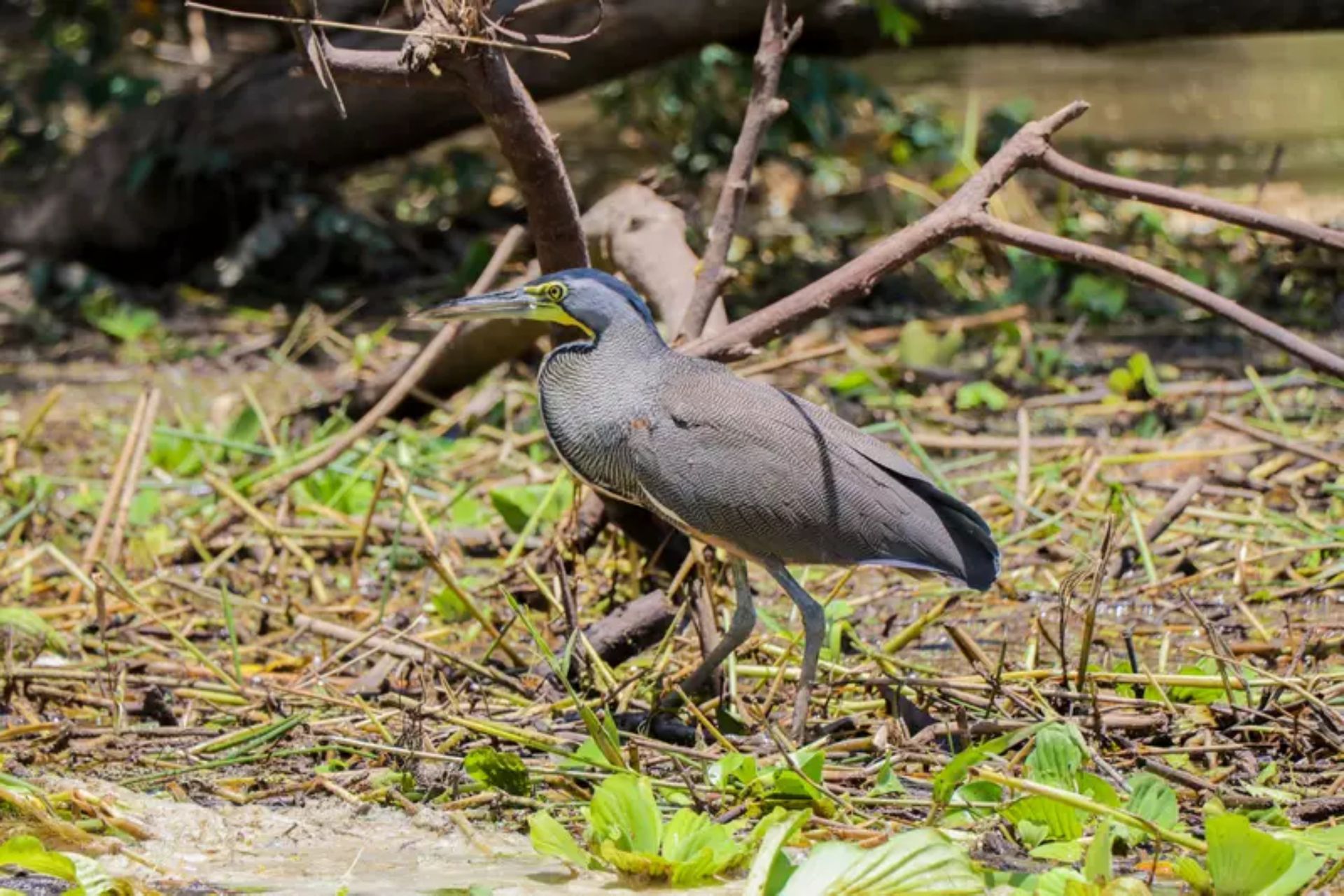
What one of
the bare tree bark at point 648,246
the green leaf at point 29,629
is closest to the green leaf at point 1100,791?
the bare tree bark at point 648,246

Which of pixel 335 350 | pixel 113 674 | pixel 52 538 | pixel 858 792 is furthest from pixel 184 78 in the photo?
pixel 858 792

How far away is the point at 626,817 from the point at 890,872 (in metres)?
0.53

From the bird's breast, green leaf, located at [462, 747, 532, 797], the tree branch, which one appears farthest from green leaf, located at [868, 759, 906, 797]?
the tree branch

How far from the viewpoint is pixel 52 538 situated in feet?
18.2

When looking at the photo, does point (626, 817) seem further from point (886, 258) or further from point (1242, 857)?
point (886, 258)

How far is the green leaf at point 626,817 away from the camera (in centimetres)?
322

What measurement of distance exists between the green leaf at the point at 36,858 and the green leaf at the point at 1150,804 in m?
1.92

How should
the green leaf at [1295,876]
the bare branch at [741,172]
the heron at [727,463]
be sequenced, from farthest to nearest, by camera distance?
the bare branch at [741,172], the heron at [727,463], the green leaf at [1295,876]

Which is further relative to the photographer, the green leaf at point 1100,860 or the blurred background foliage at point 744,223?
the blurred background foliage at point 744,223

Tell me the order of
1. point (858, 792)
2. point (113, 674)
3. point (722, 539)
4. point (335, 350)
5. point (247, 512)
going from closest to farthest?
point (858, 792) → point (722, 539) → point (113, 674) → point (247, 512) → point (335, 350)

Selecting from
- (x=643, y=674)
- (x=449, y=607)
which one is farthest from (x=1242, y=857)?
(x=449, y=607)

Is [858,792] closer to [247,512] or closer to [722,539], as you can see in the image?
[722,539]

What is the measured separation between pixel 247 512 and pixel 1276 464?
330 centimetres

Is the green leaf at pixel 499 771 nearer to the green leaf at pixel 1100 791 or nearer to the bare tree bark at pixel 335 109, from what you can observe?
the green leaf at pixel 1100 791
